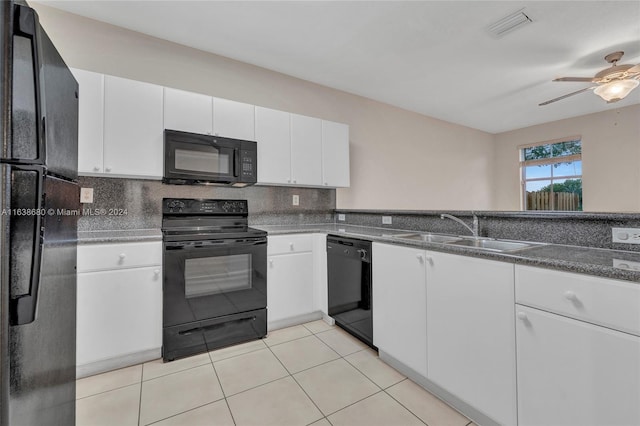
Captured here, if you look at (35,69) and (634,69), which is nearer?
(35,69)

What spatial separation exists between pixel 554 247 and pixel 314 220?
7.34 feet

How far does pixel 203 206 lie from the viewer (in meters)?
2.51

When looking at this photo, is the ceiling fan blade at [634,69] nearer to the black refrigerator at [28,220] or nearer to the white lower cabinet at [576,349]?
the white lower cabinet at [576,349]

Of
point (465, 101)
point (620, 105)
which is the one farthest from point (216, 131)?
point (620, 105)

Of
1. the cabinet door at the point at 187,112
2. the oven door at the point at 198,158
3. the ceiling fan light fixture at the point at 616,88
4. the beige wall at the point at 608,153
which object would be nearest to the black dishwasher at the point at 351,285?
the oven door at the point at 198,158

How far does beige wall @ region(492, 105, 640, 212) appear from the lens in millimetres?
4463

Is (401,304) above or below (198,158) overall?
below

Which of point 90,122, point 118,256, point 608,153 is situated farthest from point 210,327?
point 608,153

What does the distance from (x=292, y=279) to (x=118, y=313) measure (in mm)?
1274

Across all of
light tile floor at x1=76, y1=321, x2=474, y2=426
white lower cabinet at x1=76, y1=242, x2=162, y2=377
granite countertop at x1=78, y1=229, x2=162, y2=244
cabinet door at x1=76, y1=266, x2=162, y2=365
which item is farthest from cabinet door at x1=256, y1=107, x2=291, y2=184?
light tile floor at x1=76, y1=321, x2=474, y2=426

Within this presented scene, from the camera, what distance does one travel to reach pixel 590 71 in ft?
10.9

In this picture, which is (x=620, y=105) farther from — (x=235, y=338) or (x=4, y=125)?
(x=4, y=125)

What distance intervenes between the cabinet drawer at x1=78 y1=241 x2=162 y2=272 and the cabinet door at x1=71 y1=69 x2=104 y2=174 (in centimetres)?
59

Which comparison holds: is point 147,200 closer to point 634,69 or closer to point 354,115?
point 354,115
